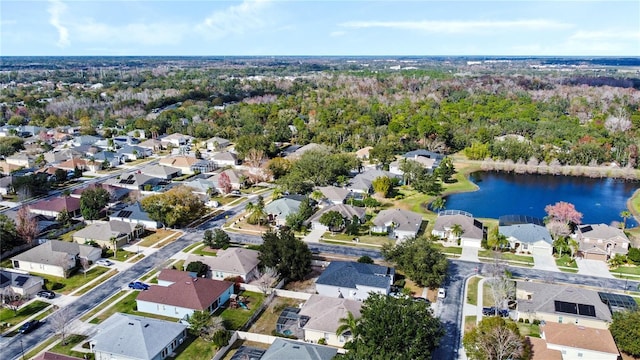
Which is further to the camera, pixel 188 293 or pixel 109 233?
pixel 109 233

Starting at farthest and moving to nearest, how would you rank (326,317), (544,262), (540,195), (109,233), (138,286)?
(540,195)
(109,233)
(544,262)
(138,286)
(326,317)

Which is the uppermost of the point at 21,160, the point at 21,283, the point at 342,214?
the point at 21,160

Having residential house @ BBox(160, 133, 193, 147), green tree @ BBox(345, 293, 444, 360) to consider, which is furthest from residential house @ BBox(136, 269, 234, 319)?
residential house @ BBox(160, 133, 193, 147)

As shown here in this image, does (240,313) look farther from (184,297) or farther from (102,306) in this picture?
(102,306)

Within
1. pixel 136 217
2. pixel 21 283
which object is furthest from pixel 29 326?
pixel 136 217

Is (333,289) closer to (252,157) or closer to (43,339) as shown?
(43,339)

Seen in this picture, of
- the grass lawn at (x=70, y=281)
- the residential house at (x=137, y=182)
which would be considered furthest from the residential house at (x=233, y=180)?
the grass lawn at (x=70, y=281)

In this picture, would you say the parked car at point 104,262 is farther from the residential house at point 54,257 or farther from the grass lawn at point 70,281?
the grass lawn at point 70,281

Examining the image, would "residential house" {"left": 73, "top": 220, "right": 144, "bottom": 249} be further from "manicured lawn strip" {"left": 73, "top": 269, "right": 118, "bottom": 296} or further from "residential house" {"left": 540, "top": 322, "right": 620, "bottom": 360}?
"residential house" {"left": 540, "top": 322, "right": 620, "bottom": 360}
